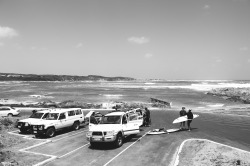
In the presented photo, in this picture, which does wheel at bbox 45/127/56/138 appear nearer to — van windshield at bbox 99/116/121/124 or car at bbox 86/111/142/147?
car at bbox 86/111/142/147

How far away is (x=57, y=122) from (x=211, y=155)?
1200 cm

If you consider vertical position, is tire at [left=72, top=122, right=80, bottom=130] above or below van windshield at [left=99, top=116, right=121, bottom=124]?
below

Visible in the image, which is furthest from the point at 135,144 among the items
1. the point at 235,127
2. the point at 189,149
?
the point at 235,127

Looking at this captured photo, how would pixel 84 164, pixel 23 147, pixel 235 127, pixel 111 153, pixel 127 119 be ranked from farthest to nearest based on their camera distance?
pixel 235 127
pixel 127 119
pixel 23 147
pixel 111 153
pixel 84 164

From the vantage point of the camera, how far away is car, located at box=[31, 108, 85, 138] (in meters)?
18.3

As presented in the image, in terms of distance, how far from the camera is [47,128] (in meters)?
18.4

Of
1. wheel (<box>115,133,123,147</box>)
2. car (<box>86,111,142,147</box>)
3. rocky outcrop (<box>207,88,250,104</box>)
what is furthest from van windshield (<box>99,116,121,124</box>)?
rocky outcrop (<box>207,88,250,104</box>)

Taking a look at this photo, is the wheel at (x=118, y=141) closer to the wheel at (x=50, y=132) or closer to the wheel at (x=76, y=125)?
the wheel at (x=50, y=132)

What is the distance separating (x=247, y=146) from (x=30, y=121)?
52.0ft

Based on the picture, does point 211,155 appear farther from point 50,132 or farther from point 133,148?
point 50,132

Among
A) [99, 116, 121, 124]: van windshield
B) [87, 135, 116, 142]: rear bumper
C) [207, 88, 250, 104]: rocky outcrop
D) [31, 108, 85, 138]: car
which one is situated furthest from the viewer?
[207, 88, 250, 104]: rocky outcrop

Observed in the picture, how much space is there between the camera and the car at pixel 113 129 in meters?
14.7

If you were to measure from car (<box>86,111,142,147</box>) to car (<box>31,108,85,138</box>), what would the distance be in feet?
14.3

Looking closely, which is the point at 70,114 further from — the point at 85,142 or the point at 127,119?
the point at 127,119
